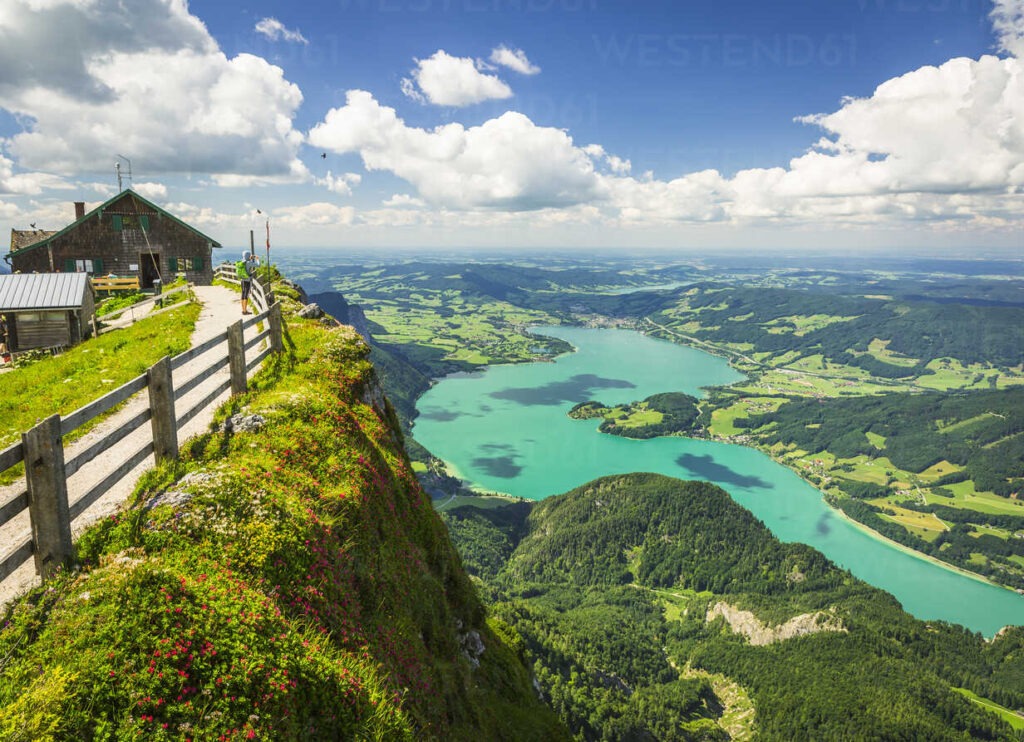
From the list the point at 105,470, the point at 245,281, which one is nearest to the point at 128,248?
the point at 245,281

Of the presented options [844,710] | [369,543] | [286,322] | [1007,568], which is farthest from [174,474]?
[1007,568]

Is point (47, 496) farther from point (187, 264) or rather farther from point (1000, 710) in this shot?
→ point (1000, 710)

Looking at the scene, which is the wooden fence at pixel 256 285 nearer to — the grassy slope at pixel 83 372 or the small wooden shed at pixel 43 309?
the grassy slope at pixel 83 372

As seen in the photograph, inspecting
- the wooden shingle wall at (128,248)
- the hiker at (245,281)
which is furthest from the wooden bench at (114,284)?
the hiker at (245,281)

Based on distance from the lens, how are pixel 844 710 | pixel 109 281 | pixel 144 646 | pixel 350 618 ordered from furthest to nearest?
pixel 844 710
pixel 109 281
pixel 350 618
pixel 144 646

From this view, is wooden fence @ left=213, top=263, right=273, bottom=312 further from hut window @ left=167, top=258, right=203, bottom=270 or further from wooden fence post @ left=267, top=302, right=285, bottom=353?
wooden fence post @ left=267, top=302, right=285, bottom=353

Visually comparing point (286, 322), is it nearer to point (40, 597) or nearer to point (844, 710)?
point (40, 597)
